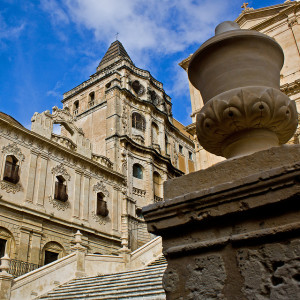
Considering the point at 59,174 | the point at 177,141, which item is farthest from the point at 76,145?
the point at 177,141

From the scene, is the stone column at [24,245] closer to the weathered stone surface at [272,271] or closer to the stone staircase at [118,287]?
the stone staircase at [118,287]

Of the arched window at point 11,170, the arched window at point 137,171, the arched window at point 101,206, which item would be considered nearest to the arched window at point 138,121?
the arched window at point 137,171

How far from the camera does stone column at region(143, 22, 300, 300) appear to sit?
195 cm

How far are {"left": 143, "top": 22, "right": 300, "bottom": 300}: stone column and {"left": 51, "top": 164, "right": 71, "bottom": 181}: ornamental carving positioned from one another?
18.8m

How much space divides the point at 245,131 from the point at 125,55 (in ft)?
117

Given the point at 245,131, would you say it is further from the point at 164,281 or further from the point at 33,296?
the point at 33,296

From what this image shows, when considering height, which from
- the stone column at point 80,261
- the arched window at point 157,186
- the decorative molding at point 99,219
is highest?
the arched window at point 157,186

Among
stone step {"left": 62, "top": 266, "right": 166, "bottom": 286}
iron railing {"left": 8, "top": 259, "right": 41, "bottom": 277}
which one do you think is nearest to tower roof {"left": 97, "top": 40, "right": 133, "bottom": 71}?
iron railing {"left": 8, "top": 259, "right": 41, "bottom": 277}

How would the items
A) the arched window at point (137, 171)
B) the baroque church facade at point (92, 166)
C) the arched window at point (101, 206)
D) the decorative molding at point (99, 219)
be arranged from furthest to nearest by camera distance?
the arched window at point (137, 171)
the arched window at point (101, 206)
the decorative molding at point (99, 219)
the baroque church facade at point (92, 166)

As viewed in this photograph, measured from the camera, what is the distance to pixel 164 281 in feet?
7.66

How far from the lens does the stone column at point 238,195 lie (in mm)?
1954

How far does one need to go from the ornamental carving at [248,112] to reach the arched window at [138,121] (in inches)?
1058

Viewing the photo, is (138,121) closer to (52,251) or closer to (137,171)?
(137,171)

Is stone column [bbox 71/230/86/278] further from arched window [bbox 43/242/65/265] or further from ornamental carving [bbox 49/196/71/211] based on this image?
ornamental carving [bbox 49/196/71/211]
